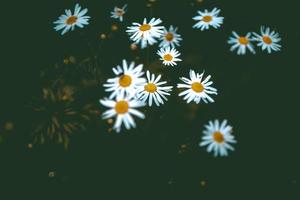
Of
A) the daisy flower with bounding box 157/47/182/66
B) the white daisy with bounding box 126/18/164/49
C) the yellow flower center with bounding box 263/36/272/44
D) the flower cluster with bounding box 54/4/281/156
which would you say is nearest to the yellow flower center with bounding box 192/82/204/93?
the flower cluster with bounding box 54/4/281/156

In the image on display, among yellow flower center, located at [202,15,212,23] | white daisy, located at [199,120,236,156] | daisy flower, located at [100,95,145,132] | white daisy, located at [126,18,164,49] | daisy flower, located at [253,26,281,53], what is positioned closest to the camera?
daisy flower, located at [100,95,145,132]

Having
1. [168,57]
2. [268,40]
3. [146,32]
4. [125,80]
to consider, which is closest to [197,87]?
[168,57]

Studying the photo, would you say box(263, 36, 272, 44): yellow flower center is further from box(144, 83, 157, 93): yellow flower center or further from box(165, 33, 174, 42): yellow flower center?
box(144, 83, 157, 93): yellow flower center

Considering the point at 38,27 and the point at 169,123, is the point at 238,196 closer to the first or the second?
the point at 169,123

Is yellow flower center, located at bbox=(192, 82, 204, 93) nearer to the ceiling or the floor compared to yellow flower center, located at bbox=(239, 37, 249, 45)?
nearer to the floor

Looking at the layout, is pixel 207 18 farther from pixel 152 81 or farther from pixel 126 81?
pixel 126 81

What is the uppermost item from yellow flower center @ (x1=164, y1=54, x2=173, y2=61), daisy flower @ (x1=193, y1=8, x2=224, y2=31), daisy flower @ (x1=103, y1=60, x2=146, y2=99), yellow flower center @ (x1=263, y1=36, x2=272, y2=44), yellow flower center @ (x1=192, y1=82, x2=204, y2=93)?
daisy flower @ (x1=193, y1=8, x2=224, y2=31)

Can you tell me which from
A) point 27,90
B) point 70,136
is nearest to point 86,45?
point 27,90
